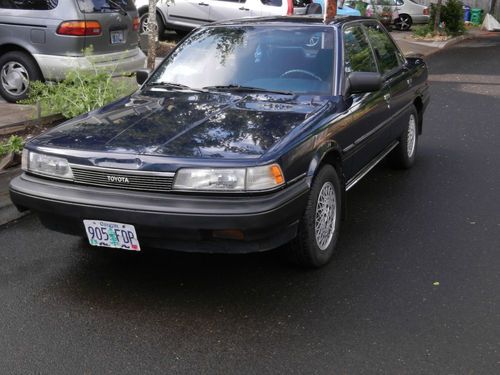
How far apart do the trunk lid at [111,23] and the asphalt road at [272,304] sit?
3.59 metres

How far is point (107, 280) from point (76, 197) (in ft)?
2.26

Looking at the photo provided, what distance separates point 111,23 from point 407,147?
4.11m

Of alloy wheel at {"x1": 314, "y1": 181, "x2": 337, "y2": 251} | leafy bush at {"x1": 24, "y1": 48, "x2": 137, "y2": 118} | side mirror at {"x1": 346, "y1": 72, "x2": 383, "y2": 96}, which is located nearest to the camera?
alloy wheel at {"x1": 314, "y1": 181, "x2": 337, "y2": 251}

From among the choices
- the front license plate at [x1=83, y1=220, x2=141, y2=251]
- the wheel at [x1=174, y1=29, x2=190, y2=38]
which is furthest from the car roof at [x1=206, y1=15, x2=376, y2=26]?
the wheel at [x1=174, y1=29, x2=190, y2=38]

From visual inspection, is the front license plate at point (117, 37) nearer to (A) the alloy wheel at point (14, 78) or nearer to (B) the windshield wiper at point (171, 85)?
(A) the alloy wheel at point (14, 78)

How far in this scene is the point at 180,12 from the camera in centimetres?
1555

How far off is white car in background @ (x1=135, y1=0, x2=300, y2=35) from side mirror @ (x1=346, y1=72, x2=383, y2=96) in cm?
1006

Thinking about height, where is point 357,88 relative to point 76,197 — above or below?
above

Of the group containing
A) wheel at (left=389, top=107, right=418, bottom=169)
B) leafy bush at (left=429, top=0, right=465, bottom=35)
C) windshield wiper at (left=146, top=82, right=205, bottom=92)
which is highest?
windshield wiper at (left=146, top=82, right=205, bottom=92)

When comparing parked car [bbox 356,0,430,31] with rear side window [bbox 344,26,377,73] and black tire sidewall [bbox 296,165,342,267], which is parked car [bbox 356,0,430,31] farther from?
black tire sidewall [bbox 296,165,342,267]

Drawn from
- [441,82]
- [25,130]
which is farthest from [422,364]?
[441,82]

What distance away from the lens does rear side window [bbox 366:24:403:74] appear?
5.75m

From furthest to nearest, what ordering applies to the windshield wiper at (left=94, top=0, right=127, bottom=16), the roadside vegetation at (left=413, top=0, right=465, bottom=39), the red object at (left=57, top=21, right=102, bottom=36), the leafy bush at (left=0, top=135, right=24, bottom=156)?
the roadside vegetation at (left=413, top=0, right=465, bottom=39) → the windshield wiper at (left=94, top=0, right=127, bottom=16) → the red object at (left=57, top=21, right=102, bottom=36) → the leafy bush at (left=0, top=135, right=24, bottom=156)

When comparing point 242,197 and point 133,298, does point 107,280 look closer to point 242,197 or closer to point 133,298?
point 133,298
